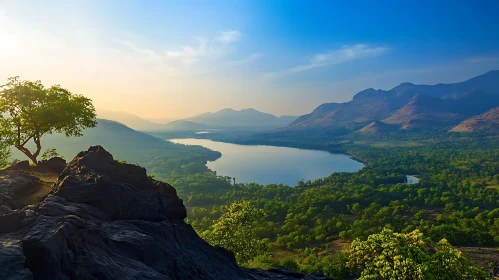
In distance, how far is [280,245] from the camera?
7669 cm

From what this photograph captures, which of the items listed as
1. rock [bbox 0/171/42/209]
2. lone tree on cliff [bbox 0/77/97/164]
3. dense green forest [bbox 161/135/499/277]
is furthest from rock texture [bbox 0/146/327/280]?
dense green forest [bbox 161/135/499/277]

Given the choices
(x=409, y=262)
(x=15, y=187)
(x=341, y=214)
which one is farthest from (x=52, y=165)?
(x=341, y=214)

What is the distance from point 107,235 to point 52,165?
60.7 ft

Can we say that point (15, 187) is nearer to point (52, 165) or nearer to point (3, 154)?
point (3, 154)

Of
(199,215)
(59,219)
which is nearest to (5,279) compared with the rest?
(59,219)

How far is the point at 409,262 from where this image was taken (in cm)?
1948

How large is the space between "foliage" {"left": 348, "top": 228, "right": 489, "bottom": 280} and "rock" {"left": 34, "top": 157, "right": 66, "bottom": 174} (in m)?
30.8

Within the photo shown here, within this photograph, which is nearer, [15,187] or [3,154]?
[15,187]

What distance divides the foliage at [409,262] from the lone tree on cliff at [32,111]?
30544 mm

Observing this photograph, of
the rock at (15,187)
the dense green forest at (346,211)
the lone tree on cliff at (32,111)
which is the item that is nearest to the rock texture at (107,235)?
the rock at (15,187)

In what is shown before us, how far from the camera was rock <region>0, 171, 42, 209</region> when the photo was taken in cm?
1662

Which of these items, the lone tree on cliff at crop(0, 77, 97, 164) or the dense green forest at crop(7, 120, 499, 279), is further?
the dense green forest at crop(7, 120, 499, 279)

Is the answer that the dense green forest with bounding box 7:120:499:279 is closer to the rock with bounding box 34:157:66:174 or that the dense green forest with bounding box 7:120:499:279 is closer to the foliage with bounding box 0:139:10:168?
the rock with bounding box 34:157:66:174

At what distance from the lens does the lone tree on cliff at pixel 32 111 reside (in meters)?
24.8
